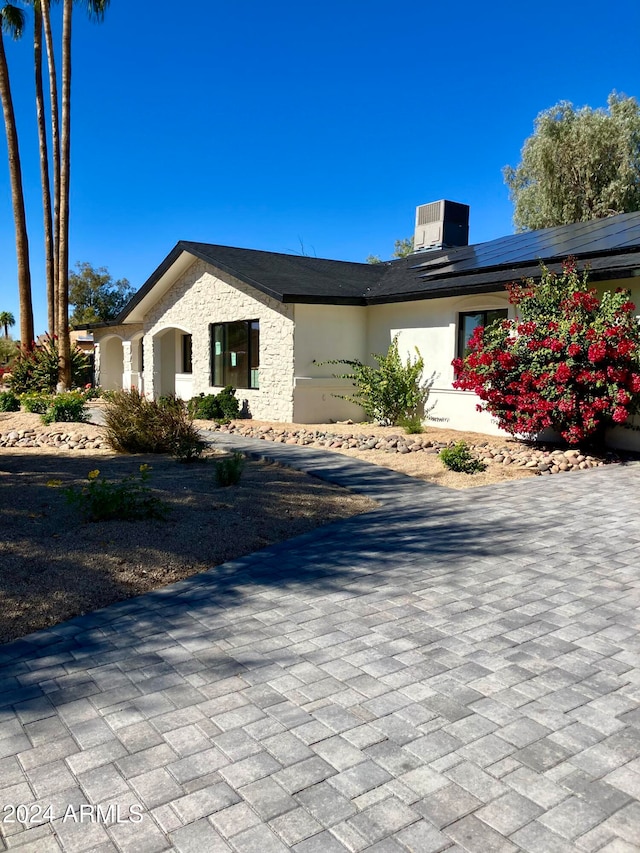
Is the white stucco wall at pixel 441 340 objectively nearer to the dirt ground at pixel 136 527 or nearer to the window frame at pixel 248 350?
the window frame at pixel 248 350

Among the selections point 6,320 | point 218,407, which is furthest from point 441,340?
point 6,320

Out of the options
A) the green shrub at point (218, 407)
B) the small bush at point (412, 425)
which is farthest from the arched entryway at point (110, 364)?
the small bush at point (412, 425)

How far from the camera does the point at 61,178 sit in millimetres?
19312

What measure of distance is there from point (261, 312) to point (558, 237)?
23.2 feet

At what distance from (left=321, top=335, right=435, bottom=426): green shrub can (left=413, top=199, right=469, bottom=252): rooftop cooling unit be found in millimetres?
7636

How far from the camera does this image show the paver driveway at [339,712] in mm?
2264

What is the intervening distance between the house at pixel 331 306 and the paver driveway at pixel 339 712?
7.69 meters

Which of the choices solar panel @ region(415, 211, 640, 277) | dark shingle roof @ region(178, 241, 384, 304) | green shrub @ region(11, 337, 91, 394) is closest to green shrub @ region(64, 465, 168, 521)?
dark shingle roof @ region(178, 241, 384, 304)

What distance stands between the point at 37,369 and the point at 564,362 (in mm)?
17576

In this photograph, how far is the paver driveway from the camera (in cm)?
226

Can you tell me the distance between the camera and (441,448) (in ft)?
34.6

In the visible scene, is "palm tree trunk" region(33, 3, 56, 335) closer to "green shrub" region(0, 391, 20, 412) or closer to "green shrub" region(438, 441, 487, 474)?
"green shrub" region(0, 391, 20, 412)

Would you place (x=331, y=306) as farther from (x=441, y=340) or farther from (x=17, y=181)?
(x=17, y=181)

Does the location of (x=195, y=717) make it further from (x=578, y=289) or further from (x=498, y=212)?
(x=498, y=212)
